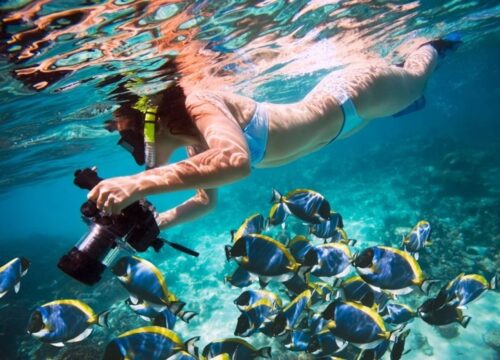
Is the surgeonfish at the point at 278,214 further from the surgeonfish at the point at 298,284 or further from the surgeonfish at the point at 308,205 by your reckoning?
the surgeonfish at the point at 298,284

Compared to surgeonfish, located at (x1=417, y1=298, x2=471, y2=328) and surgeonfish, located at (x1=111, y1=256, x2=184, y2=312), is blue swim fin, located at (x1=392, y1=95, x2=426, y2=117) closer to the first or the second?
Answer: surgeonfish, located at (x1=417, y1=298, x2=471, y2=328)

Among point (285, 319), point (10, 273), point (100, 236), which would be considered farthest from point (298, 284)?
point (10, 273)

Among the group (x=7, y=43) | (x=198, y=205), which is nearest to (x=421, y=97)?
(x=198, y=205)

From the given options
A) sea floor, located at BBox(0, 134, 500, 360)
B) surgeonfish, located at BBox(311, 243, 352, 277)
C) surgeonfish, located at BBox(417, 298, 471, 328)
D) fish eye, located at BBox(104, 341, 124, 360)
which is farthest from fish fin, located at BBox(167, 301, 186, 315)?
sea floor, located at BBox(0, 134, 500, 360)

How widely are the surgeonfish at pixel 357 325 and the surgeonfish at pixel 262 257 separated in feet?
2.54

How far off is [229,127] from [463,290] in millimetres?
4236

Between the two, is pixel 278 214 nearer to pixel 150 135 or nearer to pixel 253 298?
pixel 253 298

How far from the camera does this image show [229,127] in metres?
2.85

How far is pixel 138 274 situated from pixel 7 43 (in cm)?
510

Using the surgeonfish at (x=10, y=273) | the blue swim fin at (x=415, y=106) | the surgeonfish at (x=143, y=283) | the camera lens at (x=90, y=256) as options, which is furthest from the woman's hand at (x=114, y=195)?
the blue swim fin at (x=415, y=106)

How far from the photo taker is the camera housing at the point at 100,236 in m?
2.19

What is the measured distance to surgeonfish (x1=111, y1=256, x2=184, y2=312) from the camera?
370 cm

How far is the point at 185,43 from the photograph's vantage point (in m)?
7.96

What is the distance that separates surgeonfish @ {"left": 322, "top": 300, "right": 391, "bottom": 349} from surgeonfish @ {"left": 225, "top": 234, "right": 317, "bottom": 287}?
77 cm
